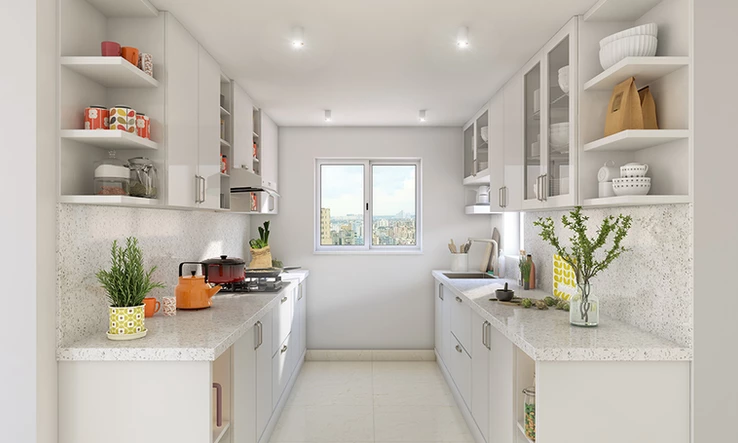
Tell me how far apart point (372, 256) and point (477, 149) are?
1626 mm

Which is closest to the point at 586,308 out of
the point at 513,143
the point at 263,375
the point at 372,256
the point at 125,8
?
the point at 513,143

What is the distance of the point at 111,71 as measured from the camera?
2160mm

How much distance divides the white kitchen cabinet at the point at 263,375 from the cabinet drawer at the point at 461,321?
141cm

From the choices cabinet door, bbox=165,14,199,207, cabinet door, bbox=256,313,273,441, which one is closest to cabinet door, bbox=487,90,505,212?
cabinet door, bbox=256,313,273,441

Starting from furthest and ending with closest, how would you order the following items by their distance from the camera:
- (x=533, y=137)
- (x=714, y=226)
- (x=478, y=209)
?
1. (x=478, y=209)
2. (x=533, y=137)
3. (x=714, y=226)

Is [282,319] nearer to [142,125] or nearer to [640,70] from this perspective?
[142,125]

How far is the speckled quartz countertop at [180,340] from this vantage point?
6.59 feet

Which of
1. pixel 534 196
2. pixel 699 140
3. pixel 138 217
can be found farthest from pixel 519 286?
pixel 138 217

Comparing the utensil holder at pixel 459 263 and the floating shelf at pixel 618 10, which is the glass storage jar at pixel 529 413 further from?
the utensil holder at pixel 459 263

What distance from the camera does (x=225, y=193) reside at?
3.71 metres

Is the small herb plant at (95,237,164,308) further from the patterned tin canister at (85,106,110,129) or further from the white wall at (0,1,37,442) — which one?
the patterned tin canister at (85,106,110,129)

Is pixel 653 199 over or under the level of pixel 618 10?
under

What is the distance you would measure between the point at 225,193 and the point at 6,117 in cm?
188

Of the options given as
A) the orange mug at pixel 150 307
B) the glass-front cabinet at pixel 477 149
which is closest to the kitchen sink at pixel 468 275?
the glass-front cabinet at pixel 477 149
